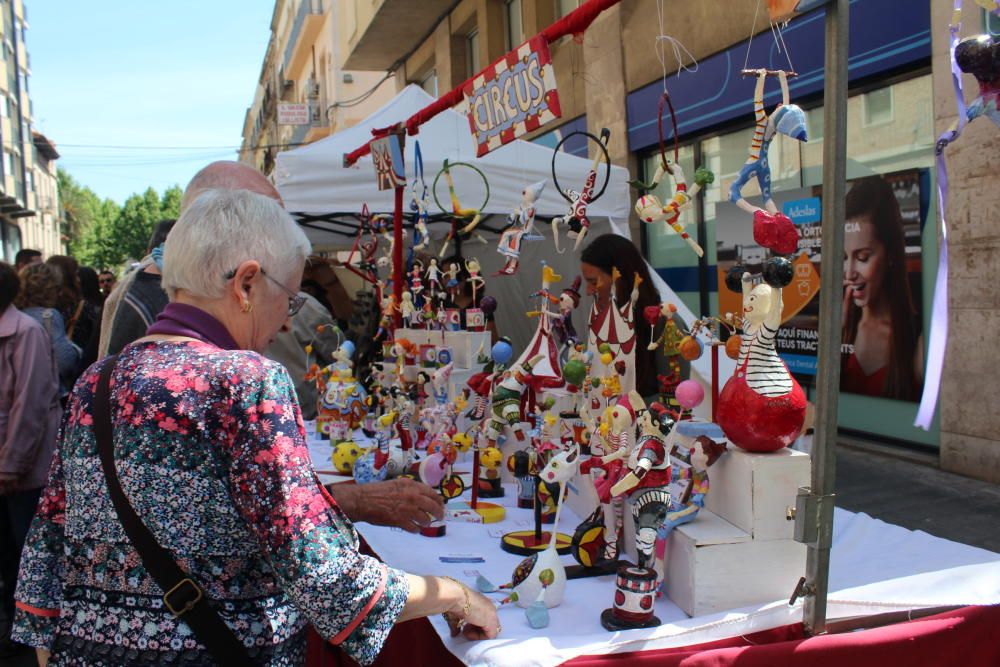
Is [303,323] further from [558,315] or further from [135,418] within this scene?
[135,418]

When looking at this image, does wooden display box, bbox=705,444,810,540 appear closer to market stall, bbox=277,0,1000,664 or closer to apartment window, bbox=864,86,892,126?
market stall, bbox=277,0,1000,664

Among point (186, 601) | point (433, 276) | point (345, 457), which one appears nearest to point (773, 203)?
point (186, 601)

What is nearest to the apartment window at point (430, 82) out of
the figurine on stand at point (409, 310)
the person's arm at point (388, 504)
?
the figurine on stand at point (409, 310)

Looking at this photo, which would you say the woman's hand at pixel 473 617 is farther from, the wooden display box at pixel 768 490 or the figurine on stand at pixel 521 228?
the figurine on stand at pixel 521 228

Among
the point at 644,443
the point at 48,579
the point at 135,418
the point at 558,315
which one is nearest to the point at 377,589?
the point at 135,418

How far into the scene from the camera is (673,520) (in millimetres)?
1561

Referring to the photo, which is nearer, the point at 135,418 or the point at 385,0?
the point at 135,418

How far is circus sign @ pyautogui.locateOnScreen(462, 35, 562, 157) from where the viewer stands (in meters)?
2.69

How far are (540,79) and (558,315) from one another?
2.84 feet

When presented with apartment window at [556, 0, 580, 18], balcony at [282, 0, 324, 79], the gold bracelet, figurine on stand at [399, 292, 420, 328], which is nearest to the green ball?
the gold bracelet

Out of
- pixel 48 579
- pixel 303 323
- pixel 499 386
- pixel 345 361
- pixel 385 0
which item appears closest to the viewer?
pixel 48 579

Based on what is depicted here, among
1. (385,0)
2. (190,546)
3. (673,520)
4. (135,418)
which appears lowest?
(673,520)

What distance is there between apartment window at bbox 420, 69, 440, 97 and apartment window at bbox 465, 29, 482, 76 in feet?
4.44

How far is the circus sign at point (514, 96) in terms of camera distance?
2686 mm
